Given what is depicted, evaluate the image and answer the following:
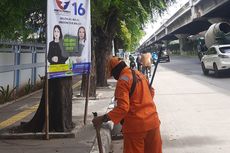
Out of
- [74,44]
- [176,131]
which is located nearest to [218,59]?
[176,131]

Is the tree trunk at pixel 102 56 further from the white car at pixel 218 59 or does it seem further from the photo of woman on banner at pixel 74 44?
the photo of woman on banner at pixel 74 44

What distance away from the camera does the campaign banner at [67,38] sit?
7703 millimetres

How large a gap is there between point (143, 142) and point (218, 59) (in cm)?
1992

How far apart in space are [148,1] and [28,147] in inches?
283

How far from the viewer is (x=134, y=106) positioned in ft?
15.4

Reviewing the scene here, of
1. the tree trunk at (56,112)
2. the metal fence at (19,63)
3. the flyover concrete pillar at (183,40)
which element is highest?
the flyover concrete pillar at (183,40)

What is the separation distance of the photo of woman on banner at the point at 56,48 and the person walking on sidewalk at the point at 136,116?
9.93 ft

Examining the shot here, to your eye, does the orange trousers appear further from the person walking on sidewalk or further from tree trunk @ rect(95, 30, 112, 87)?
tree trunk @ rect(95, 30, 112, 87)

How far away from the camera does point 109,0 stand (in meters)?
9.45

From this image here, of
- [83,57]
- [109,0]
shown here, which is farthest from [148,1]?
[83,57]

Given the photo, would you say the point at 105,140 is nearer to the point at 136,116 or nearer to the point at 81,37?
the point at 81,37

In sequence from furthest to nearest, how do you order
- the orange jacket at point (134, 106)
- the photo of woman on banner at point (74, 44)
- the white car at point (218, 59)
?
1. the white car at point (218, 59)
2. the photo of woman on banner at point (74, 44)
3. the orange jacket at point (134, 106)

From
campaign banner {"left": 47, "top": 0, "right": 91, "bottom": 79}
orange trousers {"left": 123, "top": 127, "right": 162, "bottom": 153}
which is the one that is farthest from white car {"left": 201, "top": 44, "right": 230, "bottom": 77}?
orange trousers {"left": 123, "top": 127, "right": 162, "bottom": 153}

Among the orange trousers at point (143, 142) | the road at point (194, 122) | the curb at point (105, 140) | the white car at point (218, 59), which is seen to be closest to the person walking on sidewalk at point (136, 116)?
the orange trousers at point (143, 142)
